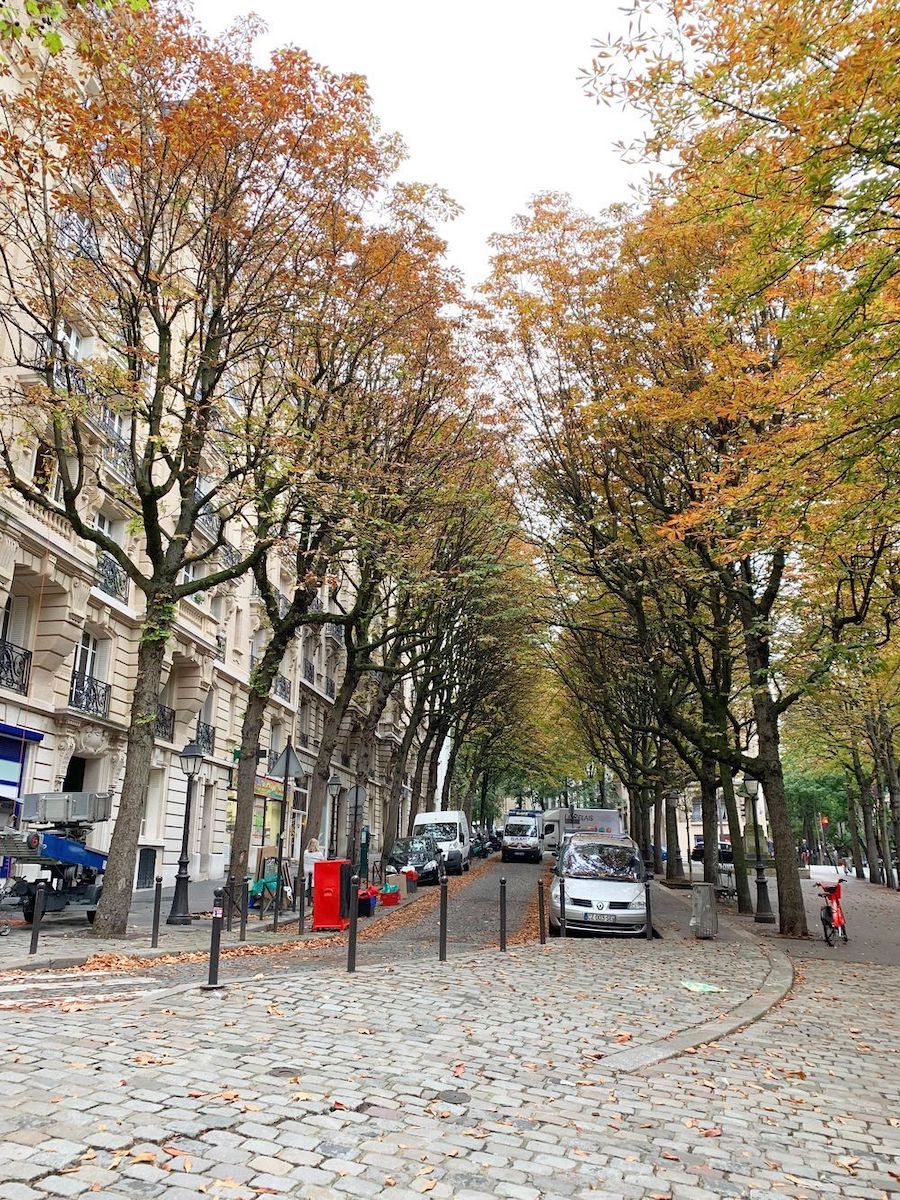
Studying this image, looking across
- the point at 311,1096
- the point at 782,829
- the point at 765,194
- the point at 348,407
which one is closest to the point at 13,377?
the point at 348,407

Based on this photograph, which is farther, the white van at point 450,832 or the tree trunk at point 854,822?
the tree trunk at point 854,822

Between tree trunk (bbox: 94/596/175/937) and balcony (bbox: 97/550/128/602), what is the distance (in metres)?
8.52

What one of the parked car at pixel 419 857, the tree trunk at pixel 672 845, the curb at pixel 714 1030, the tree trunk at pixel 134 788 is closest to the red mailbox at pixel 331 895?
the tree trunk at pixel 134 788

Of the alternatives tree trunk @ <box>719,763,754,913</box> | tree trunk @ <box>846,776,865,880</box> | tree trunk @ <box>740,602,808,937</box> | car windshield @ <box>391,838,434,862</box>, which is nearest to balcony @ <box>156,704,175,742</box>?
car windshield @ <box>391,838,434,862</box>

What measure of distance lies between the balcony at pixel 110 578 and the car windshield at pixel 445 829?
15.7 m

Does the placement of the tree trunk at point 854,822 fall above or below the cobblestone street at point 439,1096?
above

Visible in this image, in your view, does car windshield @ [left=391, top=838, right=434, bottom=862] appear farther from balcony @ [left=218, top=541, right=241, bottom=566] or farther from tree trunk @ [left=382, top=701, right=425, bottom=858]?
balcony @ [left=218, top=541, right=241, bottom=566]

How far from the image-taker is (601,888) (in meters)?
16.0

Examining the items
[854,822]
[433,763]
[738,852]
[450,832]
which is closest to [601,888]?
[738,852]

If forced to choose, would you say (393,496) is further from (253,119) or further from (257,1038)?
(257,1038)

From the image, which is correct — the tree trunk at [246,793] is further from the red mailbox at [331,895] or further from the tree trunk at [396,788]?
the tree trunk at [396,788]

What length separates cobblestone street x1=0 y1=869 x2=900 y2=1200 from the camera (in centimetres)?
407

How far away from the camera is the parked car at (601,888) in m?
15.5

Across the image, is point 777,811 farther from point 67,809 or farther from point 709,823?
point 67,809
